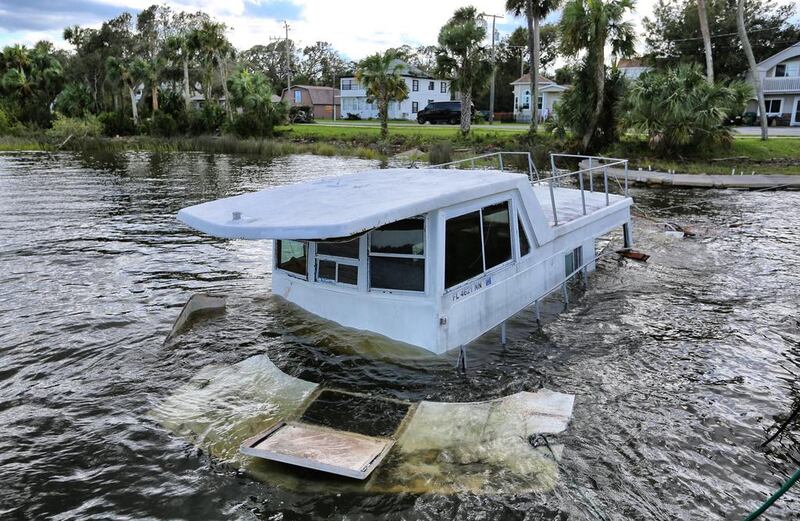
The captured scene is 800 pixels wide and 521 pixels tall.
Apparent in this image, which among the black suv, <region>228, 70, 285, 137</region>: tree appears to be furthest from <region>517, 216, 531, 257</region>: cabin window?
the black suv

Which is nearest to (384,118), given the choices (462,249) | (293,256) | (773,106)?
(773,106)

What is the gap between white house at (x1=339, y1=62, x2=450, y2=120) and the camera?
7894cm

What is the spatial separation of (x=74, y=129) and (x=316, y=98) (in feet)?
Result: 145

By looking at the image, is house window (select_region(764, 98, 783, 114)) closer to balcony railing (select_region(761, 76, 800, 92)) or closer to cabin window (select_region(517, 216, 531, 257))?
balcony railing (select_region(761, 76, 800, 92))

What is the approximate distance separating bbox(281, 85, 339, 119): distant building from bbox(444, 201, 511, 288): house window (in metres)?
84.9

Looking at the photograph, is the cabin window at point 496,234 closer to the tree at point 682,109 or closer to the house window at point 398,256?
the house window at point 398,256

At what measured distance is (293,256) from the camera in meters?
10.3

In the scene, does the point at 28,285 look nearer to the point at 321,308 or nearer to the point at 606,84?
the point at 321,308

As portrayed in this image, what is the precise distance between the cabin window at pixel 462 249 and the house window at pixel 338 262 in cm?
141

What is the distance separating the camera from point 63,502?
6.18 meters

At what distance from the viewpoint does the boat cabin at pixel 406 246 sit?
7.82 meters

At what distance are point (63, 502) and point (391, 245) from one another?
4947 mm

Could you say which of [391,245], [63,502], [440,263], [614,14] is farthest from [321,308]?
[614,14]

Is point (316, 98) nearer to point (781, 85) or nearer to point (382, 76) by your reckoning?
point (382, 76)
